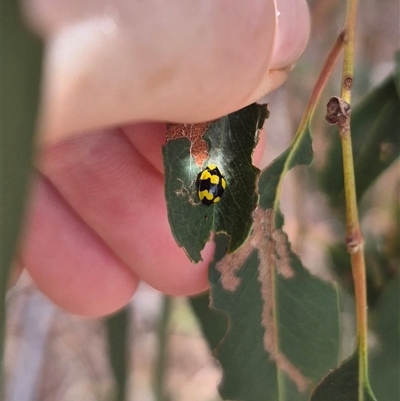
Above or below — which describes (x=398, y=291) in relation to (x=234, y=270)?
below

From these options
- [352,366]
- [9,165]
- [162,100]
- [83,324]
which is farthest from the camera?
[83,324]

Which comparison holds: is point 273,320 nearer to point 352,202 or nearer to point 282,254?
point 282,254

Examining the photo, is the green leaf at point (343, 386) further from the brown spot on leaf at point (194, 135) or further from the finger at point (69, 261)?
the finger at point (69, 261)

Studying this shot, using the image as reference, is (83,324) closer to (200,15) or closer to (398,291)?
(398,291)

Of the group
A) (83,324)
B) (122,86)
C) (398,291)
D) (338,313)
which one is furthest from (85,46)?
(83,324)

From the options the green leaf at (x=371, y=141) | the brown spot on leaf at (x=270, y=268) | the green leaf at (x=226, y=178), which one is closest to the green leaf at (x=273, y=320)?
the brown spot on leaf at (x=270, y=268)

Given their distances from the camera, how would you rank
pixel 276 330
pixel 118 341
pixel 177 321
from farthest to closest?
pixel 177 321 < pixel 118 341 < pixel 276 330

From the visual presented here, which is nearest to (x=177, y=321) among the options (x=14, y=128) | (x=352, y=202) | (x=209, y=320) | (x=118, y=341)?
(x=118, y=341)
